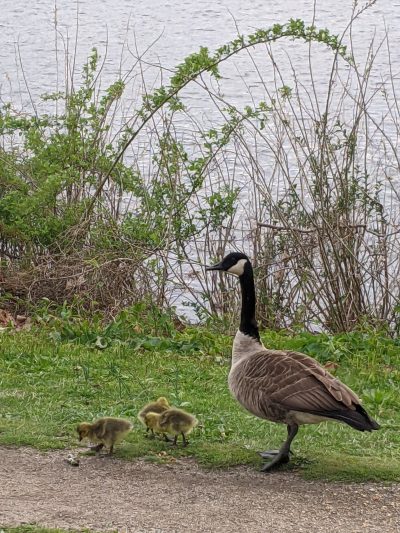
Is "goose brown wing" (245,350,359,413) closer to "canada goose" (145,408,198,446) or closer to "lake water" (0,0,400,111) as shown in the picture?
"canada goose" (145,408,198,446)

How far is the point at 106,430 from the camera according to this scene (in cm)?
645

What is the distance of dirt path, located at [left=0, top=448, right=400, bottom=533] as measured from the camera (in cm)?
561

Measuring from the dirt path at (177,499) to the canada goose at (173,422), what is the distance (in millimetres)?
227

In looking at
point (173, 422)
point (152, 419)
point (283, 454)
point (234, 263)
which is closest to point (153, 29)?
point (234, 263)

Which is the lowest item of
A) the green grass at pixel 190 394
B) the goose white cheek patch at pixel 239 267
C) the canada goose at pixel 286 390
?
the green grass at pixel 190 394

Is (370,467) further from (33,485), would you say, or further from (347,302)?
(347,302)

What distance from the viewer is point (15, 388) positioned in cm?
788

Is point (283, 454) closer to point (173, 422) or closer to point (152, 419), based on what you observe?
point (173, 422)

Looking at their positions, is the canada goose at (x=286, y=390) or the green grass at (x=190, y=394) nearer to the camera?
the canada goose at (x=286, y=390)

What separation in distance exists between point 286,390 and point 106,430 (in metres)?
1.14

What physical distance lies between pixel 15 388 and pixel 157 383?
1.06 metres

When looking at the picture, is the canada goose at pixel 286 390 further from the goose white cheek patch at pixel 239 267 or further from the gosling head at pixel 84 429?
the gosling head at pixel 84 429

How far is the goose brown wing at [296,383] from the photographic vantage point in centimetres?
597

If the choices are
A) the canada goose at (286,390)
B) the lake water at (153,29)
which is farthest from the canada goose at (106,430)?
the lake water at (153,29)
